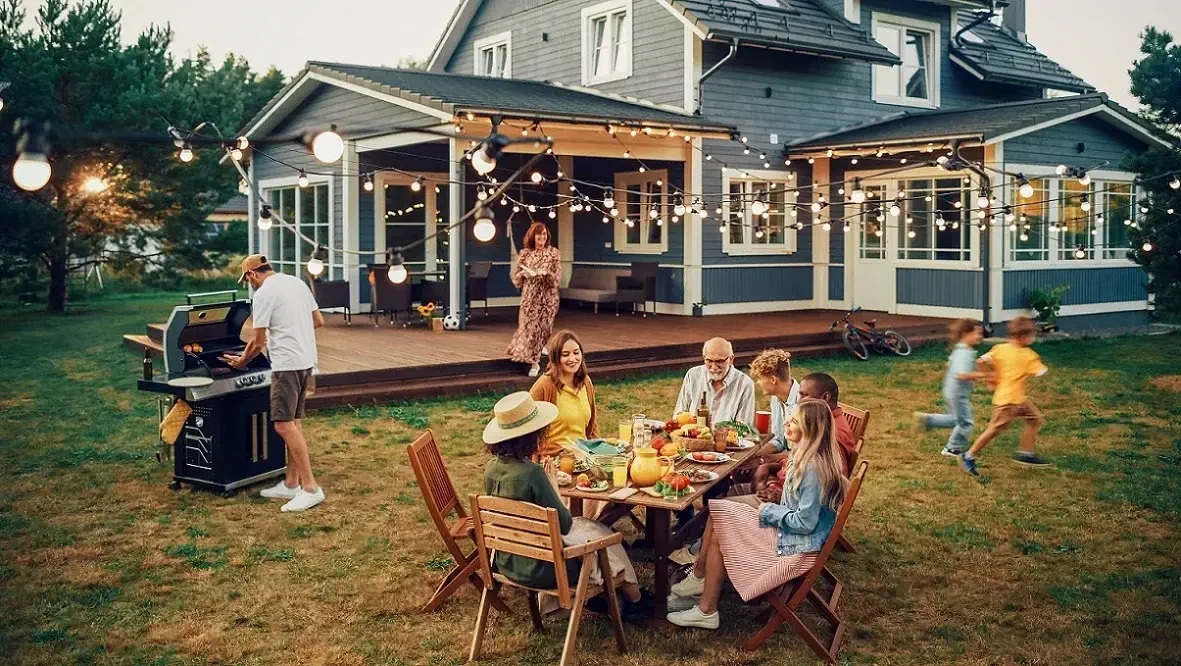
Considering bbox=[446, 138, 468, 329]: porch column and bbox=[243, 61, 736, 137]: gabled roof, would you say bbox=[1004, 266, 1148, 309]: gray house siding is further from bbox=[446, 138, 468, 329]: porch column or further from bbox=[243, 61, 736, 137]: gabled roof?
bbox=[446, 138, 468, 329]: porch column

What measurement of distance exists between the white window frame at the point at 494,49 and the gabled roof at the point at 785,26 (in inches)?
182

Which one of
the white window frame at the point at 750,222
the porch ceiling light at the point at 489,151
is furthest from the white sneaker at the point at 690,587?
the white window frame at the point at 750,222

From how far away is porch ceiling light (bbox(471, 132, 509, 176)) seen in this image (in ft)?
14.9

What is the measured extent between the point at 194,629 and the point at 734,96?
13946 mm

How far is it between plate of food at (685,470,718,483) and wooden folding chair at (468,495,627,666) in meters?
0.63

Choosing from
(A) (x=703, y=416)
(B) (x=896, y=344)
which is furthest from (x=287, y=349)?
(B) (x=896, y=344)

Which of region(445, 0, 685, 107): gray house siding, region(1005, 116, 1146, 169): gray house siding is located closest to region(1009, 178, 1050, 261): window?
region(1005, 116, 1146, 169): gray house siding

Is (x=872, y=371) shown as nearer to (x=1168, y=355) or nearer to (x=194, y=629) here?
(x=1168, y=355)

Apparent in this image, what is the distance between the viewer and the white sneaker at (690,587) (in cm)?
504

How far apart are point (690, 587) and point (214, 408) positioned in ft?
12.4

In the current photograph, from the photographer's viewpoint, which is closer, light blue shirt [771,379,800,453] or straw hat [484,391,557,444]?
straw hat [484,391,557,444]

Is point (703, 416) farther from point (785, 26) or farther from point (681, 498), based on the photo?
point (785, 26)

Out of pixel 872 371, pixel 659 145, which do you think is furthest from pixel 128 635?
pixel 659 145

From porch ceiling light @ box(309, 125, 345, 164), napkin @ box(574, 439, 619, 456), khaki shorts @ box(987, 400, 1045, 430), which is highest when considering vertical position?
porch ceiling light @ box(309, 125, 345, 164)
